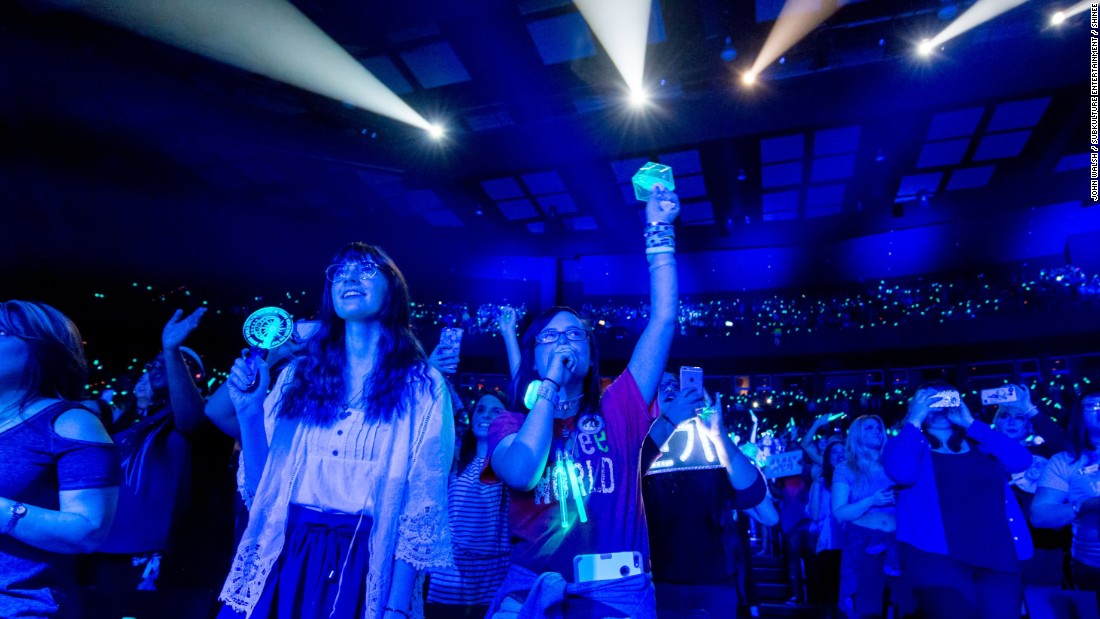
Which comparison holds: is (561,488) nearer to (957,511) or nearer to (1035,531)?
(957,511)

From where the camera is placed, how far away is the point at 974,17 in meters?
7.82

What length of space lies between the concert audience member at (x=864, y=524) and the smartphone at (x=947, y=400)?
1216mm

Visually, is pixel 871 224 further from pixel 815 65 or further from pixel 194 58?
pixel 194 58

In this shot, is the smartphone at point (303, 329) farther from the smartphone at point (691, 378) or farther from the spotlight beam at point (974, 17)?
the spotlight beam at point (974, 17)

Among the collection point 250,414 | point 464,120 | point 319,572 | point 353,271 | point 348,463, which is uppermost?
point 464,120

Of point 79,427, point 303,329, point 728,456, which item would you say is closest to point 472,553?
point 728,456

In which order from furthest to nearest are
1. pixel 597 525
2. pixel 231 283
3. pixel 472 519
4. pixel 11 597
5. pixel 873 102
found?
1. pixel 231 283
2. pixel 873 102
3. pixel 472 519
4. pixel 597 525
5. pixel 11 597

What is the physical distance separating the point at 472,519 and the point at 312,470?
156 centimetres

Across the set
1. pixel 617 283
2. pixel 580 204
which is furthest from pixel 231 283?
pixel 617 283

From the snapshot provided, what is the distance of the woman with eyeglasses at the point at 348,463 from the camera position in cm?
173

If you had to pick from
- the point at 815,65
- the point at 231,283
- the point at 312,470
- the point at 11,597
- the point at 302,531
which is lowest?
the point at 11,597

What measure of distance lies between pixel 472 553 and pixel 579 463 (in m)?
1.46

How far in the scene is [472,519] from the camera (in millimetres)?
3295

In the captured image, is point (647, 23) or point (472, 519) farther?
point (647, 23)
